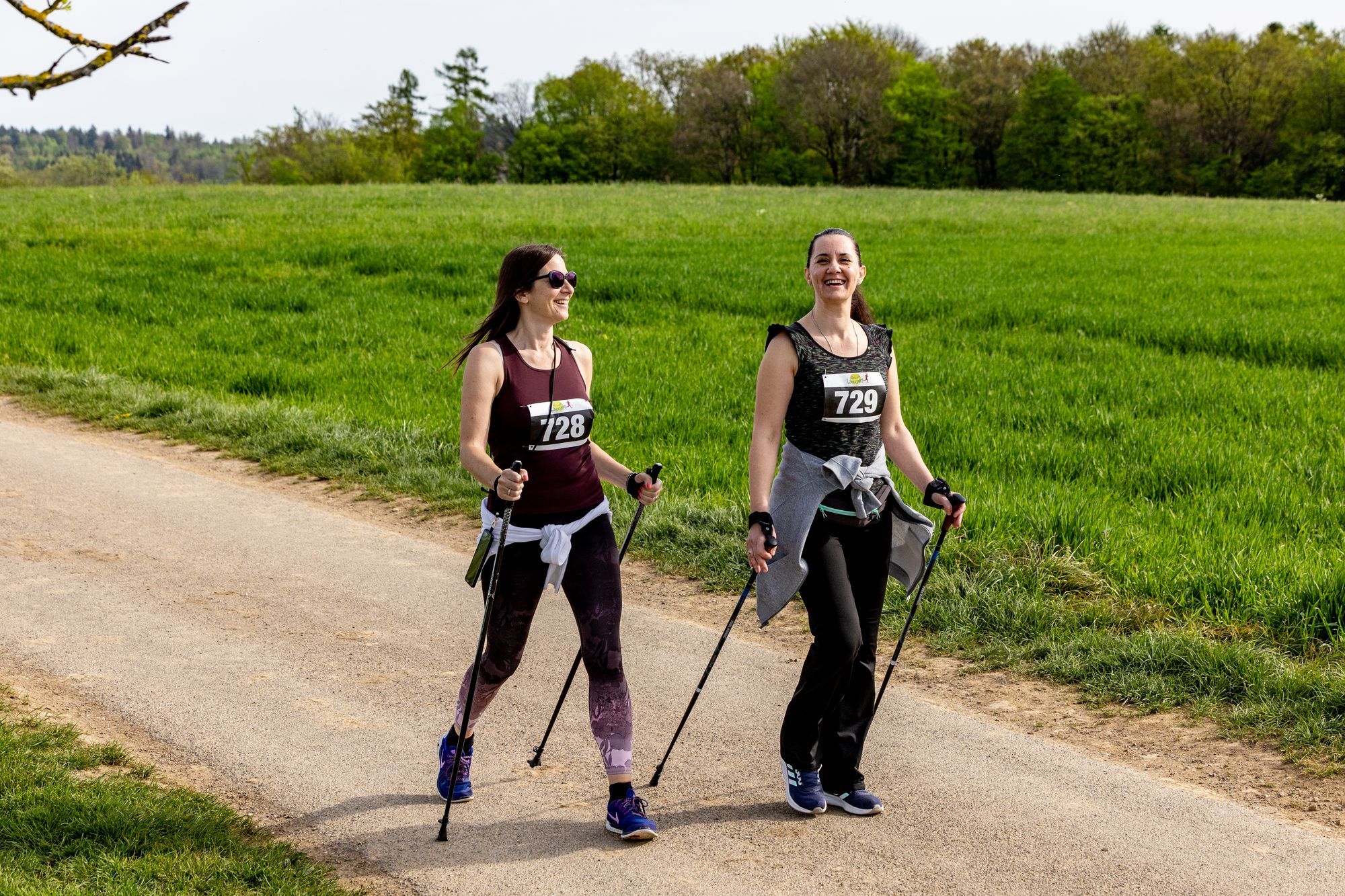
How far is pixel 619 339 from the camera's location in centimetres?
1761

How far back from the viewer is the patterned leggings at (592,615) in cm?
475

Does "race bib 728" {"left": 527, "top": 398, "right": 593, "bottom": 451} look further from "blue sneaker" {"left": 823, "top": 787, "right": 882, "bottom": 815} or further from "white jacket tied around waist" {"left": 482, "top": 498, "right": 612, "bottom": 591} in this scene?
"blue sneaker" {"left": 823, "top": 787, "right": 882, "bottom": 815}

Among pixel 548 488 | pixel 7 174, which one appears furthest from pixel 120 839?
pixel 7 174

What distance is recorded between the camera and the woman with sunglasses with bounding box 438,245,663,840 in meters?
4.70

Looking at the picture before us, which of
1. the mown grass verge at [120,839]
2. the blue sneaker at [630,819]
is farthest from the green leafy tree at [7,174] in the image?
the blue sneaker at [630,819]

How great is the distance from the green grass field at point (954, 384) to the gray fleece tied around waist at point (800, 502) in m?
2.24

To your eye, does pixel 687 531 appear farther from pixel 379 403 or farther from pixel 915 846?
pixel 379 403

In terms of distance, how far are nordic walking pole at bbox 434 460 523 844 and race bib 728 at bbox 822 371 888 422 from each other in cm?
120

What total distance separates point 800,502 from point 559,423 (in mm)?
976

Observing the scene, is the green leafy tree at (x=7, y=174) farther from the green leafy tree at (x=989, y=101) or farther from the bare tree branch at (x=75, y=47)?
the bare tree branch at (x=75, y=47)

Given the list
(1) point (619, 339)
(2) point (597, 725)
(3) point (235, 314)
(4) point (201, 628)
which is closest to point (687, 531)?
(4) point (201, 628)

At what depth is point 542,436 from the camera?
473 centimetres

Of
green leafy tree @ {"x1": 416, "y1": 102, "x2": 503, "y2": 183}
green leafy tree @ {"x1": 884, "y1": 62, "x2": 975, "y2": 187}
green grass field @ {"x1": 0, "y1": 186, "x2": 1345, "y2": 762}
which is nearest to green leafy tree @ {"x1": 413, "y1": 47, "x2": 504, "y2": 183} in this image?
green leafy tree @ {"x1": 416, "y1": 102, "x2": 503, "y2": 183}

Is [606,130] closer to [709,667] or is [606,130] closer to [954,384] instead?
[954,384]
